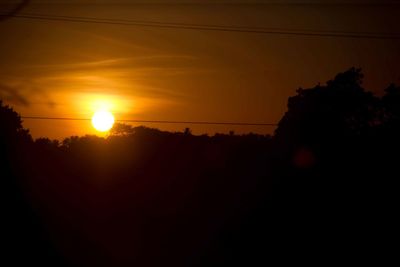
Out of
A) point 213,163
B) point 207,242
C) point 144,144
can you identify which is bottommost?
point 207,242

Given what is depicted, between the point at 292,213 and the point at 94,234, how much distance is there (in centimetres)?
849

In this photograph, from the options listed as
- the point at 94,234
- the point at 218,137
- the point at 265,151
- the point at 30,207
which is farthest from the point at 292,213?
the point at 218,137

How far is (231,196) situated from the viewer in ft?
82.6

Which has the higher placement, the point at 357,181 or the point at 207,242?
the point at 357,181

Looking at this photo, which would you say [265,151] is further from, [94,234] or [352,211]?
[94,234]

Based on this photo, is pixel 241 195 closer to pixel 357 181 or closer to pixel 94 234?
pixel 357 181

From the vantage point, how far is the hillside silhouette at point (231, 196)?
797 inches

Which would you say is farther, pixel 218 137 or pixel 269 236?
pixel 218 137

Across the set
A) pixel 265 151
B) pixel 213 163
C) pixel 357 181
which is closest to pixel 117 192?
pixel 213 163

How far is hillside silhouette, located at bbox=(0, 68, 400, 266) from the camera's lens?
20.2 m

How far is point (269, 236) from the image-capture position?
21031 millimetres

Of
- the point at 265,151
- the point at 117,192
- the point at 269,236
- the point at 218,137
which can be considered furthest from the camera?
the point at 218,137

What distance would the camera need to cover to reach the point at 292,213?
73.9 feet

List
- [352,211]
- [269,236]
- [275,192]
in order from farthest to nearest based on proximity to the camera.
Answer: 1. [275,192]
2. [352,211]
3. [269,236]
